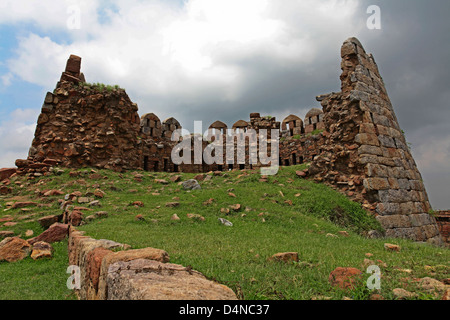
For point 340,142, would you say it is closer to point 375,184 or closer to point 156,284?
point 375,184

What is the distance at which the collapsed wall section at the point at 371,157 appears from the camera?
8938mm

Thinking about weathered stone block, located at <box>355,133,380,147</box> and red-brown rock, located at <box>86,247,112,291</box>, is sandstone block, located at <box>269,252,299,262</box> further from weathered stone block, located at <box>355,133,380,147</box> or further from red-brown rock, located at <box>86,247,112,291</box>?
weathered stone block, located at <box>355,133,380,147</box>

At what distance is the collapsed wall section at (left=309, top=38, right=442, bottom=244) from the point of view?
8938 mm

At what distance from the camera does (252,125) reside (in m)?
18.6

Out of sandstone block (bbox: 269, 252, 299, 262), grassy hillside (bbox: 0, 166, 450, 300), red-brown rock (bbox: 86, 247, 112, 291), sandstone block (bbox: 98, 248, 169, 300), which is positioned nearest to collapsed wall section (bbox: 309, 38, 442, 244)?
grassy hillside (bbox: 0, 166, 450, 300)

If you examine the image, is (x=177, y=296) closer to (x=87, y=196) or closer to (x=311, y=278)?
(x=311, y=278)

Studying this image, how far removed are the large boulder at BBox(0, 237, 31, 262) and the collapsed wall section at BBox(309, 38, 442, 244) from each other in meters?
9.82

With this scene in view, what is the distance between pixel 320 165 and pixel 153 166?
446 inches

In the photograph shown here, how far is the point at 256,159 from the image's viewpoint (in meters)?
18.4

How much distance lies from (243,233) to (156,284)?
3854mm

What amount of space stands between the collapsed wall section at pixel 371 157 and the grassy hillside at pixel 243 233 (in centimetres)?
85

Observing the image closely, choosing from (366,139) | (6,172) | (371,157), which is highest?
(366,139)

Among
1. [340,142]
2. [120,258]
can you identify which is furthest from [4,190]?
[340,142]
